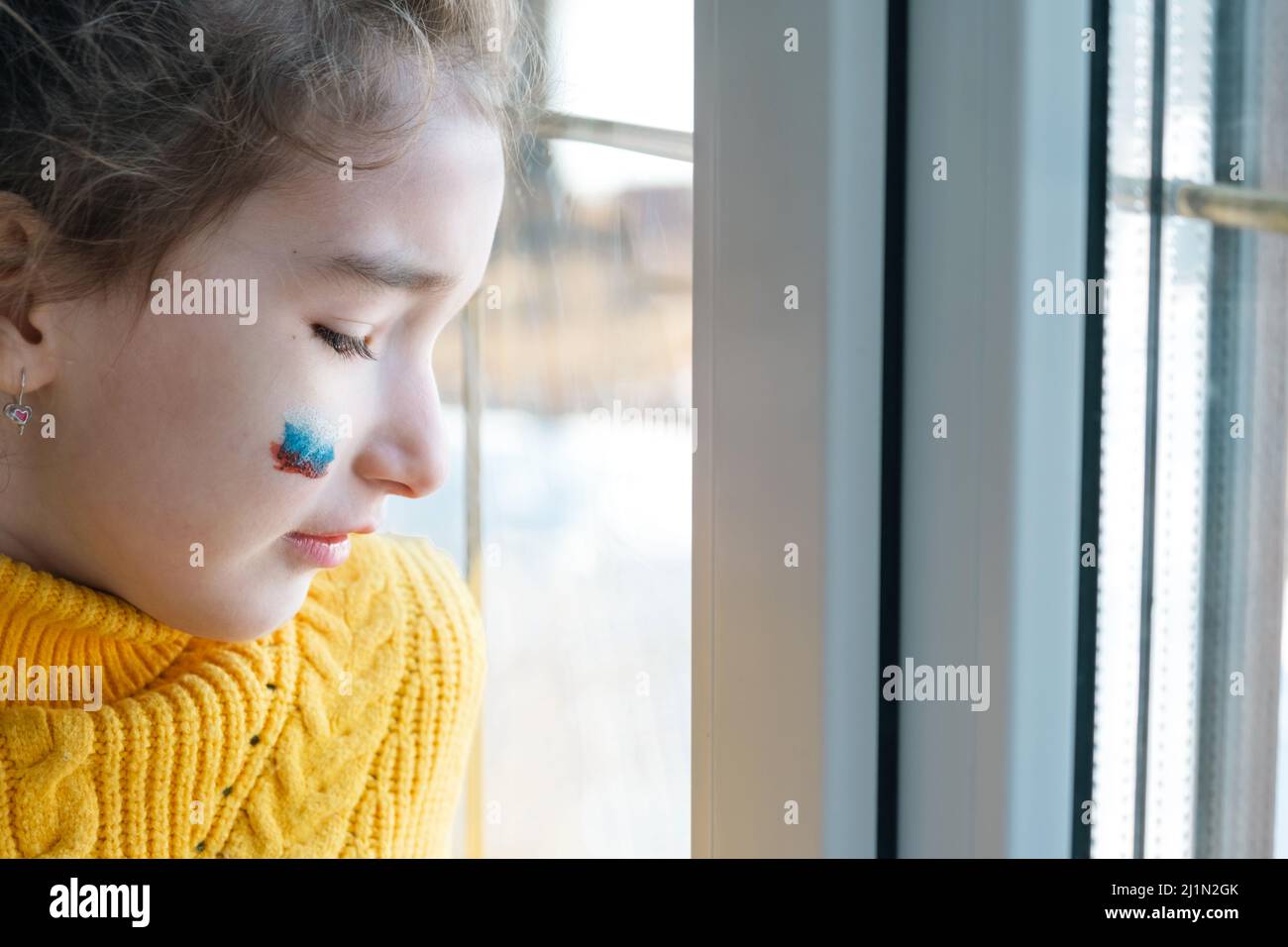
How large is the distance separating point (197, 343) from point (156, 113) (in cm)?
13

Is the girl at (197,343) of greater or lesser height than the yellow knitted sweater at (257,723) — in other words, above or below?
above

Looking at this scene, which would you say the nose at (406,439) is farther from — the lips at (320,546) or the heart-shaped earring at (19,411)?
the heart-shaped earring at (19,411)

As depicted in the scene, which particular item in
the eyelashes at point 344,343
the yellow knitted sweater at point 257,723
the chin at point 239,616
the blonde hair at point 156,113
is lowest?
the yellow knitted sweater at point 257,723

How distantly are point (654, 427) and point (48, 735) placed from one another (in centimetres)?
40

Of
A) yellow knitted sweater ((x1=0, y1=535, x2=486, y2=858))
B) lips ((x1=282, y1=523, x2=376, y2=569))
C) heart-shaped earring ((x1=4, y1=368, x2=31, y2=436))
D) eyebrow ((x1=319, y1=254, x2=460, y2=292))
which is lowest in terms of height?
yellow knitted sweater ((x1=0, y1=535, x2=486, y2=858))

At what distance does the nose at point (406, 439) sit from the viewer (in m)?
0.64

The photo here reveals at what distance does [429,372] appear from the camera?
0.65m

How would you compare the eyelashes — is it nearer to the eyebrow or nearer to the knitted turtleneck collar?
the eyebrow

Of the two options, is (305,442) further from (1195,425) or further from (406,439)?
(1195,425)

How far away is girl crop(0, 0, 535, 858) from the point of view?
579 millimetres

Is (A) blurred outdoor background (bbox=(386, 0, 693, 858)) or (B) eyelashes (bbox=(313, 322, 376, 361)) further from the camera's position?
(A) blurred outdoor background (bbox=(386, 0, 693, 858))

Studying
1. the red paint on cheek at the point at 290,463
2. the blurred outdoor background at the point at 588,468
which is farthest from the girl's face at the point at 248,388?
the blurred outdoor background at the point at 588,468

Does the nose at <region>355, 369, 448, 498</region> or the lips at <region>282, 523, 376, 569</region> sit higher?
the nose at <region>355, 369, 448, 498</region>

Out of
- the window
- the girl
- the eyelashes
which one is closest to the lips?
the girl
